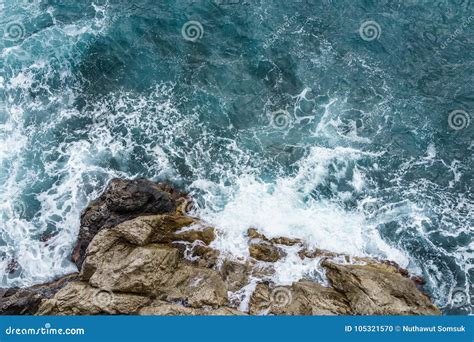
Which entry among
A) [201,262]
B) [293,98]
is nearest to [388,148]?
[293,98]

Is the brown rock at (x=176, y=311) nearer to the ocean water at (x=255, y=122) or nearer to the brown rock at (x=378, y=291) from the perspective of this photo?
the ocean water at (x=255, y=122)

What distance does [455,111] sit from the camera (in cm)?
2855

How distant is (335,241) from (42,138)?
774 inches

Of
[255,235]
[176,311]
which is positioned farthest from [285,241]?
[176,311]

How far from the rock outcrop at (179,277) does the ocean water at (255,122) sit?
1069 mm

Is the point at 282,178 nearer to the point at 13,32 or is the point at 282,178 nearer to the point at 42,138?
the point at 42,138

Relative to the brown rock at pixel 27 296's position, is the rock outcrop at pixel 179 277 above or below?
above

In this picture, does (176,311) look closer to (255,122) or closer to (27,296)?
(27,296)

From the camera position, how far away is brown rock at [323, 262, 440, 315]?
2000cm

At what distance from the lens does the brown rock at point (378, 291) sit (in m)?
20.0

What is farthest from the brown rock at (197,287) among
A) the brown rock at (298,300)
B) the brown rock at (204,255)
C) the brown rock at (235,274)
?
the brown rock at (298,300)

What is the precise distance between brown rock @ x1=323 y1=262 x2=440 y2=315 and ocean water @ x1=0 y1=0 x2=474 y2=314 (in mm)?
1827

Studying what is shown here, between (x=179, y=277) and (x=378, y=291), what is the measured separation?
9665 millimetres

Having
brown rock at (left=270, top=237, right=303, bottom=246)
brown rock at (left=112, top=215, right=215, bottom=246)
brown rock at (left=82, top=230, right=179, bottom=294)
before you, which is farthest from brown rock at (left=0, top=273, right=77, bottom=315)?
brown rock at (left=270, top=237, right=303, bottom=246)
